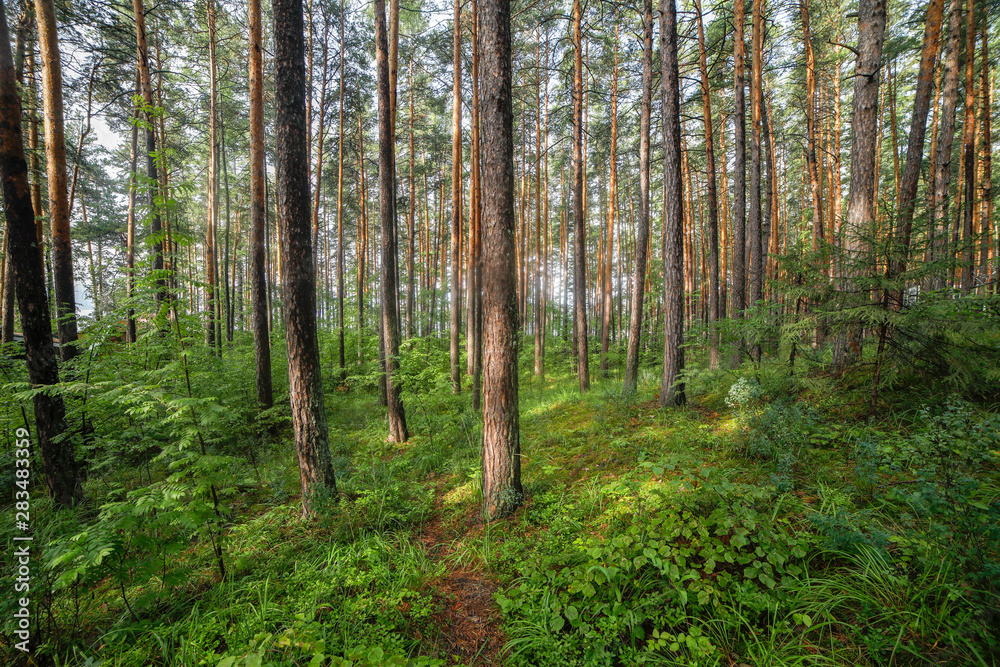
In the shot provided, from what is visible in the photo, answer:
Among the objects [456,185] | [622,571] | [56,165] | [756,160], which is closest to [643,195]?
[756,160]

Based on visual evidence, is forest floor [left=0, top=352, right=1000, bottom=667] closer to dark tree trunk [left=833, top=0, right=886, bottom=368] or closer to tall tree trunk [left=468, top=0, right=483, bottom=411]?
dark tree trunk [left=833, top=0, right=886, bottom=368]

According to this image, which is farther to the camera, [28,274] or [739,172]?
[739,172]

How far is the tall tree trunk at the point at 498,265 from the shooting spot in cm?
380

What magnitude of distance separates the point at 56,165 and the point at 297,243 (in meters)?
4.91

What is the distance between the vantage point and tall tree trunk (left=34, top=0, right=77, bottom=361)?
5387mm

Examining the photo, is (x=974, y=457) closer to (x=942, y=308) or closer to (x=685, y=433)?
(x=942, y=308)

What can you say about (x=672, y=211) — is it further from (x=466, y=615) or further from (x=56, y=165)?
(x=56, y=165)

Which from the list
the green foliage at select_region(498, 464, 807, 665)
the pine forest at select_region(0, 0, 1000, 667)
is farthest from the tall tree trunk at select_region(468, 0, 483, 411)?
the green foliage at select_region(498, 464, 807, 665)

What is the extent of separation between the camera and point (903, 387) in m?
4.44

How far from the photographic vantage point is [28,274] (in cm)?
426

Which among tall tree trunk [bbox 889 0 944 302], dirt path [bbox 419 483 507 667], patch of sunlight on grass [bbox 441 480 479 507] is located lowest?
dirt path [bbox 419 483 507 667]

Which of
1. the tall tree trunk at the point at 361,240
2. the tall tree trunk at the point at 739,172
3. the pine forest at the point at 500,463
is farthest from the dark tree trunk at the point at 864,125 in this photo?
the tall tree trunk at the point at 361,240

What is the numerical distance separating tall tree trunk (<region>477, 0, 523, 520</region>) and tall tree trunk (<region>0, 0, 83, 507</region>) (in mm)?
5176

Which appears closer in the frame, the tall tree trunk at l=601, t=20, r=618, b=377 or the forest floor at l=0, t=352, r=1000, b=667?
the forest floor at l=0, t=352, r=1000, b=667
